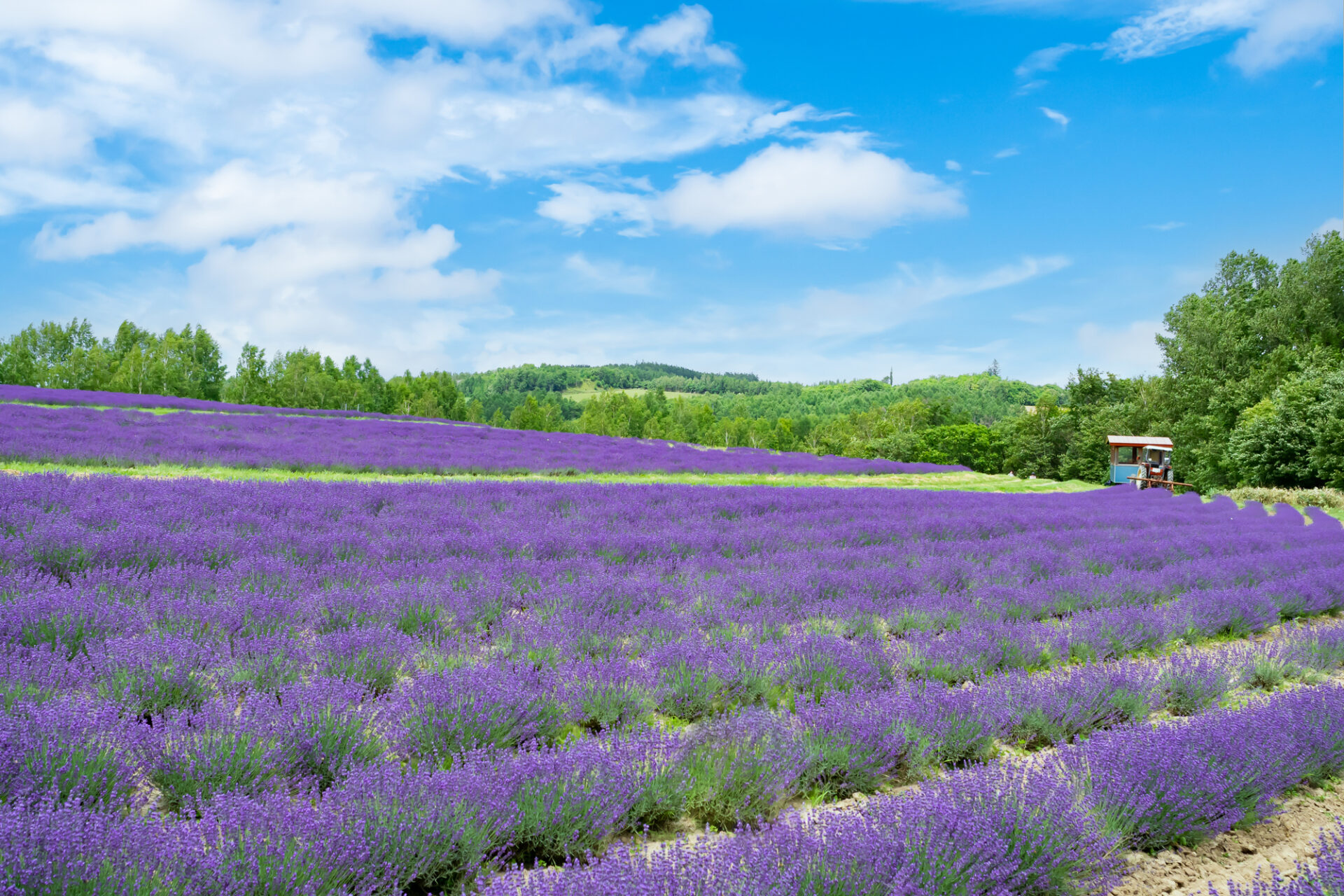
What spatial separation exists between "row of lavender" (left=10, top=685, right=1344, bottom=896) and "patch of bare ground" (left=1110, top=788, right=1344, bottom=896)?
81 mm

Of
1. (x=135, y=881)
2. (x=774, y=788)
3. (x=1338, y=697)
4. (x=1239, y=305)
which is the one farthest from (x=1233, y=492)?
(x=135, y=881)

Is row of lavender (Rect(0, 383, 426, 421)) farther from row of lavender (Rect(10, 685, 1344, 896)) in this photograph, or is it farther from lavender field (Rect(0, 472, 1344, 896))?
row of lavender (Rect(10, 685, 1344, 896))

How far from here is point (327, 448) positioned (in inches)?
552

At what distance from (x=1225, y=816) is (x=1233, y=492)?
2463 cm

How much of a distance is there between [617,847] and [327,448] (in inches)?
555

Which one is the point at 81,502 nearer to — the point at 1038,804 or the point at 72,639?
the point at 72,639

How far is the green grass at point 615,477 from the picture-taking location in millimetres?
9492

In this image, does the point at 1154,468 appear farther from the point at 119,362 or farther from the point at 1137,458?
the point at 119,362

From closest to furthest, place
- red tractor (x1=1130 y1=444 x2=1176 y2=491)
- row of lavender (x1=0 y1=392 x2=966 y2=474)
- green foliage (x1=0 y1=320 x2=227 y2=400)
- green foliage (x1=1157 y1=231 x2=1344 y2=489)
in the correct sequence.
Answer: row of lavender (x1=0 y1=392 x2=966 y2=474) < green foliage (x1=1157 y1=231 x2=1344 y2=489) < red tractor (x1=1130 y1=444 x2=1176 y2=491) < green foliage (x1=0 y1=320 x2=227 y2=400)

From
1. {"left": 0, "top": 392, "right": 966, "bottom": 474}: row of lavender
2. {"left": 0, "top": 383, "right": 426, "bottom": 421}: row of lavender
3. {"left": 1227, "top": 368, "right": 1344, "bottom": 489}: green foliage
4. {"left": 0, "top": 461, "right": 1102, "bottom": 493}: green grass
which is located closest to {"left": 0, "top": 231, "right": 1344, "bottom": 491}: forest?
{"left": 1227, "top": 368, "right": 1344, "bottom": 489}: green foliage

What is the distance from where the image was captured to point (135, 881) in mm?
1534

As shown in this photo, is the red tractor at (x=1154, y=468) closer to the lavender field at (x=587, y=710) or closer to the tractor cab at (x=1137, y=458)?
the tractor cab at (x=1137, y=458)

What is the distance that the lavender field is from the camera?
185 centimetres

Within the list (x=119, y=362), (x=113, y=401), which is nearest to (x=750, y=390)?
(x=119, y=362)
